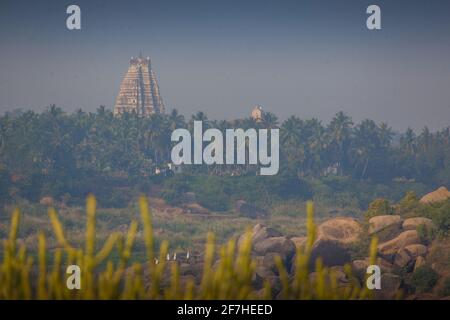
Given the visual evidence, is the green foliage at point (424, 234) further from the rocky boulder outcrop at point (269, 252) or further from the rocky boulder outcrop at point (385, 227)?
the rocky boulder outcrop at point (269, 252)

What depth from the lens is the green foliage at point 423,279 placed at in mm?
26594

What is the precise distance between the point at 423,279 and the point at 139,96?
30.2 meters

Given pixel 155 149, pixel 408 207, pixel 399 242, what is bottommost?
pixel 399 242

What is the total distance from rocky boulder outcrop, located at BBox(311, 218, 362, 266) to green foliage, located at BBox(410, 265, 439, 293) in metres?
2.36

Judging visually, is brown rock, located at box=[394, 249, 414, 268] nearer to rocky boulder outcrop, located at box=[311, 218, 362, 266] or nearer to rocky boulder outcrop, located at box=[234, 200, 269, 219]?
rocky boulder outcrop, located at box=[311, 218, 362, 266]

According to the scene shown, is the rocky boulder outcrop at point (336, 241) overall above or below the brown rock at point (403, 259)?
above

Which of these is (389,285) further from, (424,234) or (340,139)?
(340,139)

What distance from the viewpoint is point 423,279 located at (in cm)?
2694

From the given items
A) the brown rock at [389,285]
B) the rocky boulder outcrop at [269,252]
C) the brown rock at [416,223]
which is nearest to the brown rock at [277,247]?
the rocky boulder outcrop at [269,252]

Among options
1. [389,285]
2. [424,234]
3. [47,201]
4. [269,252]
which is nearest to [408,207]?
[424,234]

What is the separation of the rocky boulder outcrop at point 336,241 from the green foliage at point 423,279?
2.36m

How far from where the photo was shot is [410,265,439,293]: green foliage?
26.6 meters
